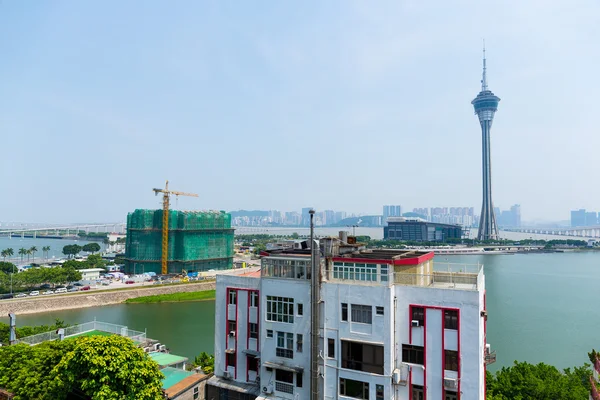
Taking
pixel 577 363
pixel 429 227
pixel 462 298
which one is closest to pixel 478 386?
pixel 462 298

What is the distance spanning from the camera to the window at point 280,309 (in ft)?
25.5

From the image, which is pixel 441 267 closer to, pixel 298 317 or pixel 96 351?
pixel 298 317

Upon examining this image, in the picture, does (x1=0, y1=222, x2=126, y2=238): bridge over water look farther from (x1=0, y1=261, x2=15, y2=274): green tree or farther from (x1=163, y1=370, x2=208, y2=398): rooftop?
(x1=163, y1=370, x2=208, y2=398): rooftop

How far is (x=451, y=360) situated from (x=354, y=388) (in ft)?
6.22

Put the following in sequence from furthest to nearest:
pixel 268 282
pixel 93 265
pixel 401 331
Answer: pixel 93 265 → pixel 268 282 → pixel 401 331

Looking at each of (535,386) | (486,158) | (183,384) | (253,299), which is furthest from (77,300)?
(486,158)

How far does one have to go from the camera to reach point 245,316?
29.0 ft

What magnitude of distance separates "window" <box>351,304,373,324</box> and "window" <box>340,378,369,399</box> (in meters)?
1.17

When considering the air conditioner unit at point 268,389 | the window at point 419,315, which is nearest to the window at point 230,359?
the air conditioner unit at point 268,389

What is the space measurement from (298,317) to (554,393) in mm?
6282

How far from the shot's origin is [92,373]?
22.2 ft

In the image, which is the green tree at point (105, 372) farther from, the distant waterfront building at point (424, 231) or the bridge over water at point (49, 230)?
the bridge over water at point (49, 230)

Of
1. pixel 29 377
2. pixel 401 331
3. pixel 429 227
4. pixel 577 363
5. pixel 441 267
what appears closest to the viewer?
pixel 401 331

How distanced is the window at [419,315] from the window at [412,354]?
46 centimetres
